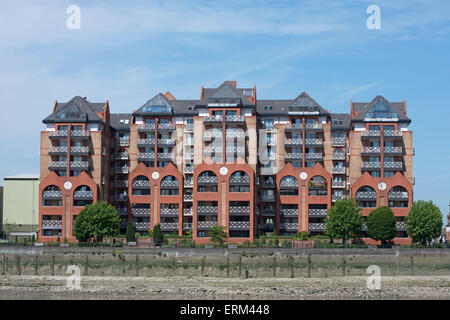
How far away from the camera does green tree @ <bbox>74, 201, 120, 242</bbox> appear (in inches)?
4247

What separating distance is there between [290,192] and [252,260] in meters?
28.0

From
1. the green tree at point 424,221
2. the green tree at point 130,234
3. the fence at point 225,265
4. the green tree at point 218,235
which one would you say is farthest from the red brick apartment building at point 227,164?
the fence at point 225,265

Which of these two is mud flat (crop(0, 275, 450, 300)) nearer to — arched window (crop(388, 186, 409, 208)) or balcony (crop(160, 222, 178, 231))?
arched window (crop(388, 186, 409, 208))

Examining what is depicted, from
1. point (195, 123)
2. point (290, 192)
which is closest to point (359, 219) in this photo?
point (290, 192)

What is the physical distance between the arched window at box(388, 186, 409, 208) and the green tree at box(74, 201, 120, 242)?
45987 mm

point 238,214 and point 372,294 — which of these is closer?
point 372,294

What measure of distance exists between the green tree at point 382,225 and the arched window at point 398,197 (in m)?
5.88

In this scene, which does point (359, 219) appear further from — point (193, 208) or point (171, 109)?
point (171, 109)

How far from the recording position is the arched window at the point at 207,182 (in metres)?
114

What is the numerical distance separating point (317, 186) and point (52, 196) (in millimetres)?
45178

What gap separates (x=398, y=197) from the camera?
116 m

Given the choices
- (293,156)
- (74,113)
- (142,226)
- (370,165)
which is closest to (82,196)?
(142,226)

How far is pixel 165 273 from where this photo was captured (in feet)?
265

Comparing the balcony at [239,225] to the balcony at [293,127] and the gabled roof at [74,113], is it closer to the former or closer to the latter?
the balcony at [293,127]
